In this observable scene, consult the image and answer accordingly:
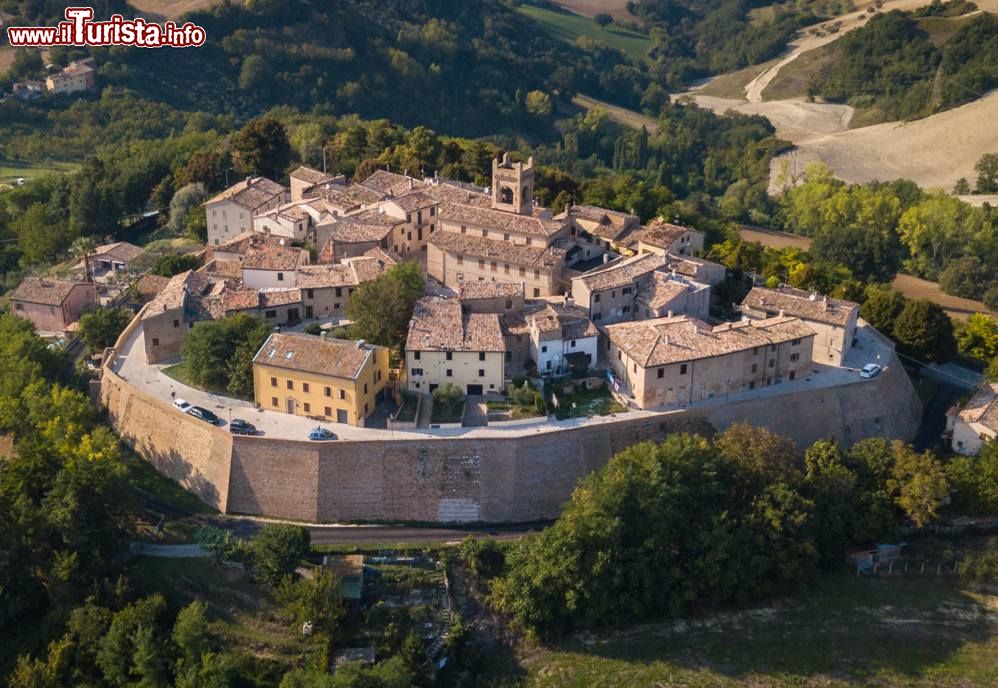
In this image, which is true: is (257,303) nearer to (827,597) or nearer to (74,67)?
(827,597)

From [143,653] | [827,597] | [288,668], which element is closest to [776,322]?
[827,597]

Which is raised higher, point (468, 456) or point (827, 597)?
point (468, 456)

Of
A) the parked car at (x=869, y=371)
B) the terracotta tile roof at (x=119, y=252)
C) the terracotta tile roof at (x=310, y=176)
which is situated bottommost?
the terracotta tile roof at (x=119, y=252)

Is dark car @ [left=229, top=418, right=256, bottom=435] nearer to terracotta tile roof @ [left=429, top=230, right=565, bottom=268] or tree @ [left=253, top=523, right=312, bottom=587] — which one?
tree @ [left=253, top=523, right=312, bottom=587]

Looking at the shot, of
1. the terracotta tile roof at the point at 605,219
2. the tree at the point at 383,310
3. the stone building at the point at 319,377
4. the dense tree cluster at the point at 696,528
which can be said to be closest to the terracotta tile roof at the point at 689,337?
the dense tree cluster at the point at 696,528

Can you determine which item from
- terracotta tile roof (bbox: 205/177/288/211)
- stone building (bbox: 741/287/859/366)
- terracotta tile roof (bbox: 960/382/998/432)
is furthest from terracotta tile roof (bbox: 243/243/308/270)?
terracotta tile roof (bbox: 960/382/998/432)

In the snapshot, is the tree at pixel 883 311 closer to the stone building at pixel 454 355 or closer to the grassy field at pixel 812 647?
the grassy field at pixel 812 647

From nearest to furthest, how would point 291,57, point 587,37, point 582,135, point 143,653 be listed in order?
point 143,653 → point 291,57 → point 582,135 → point 587,37
